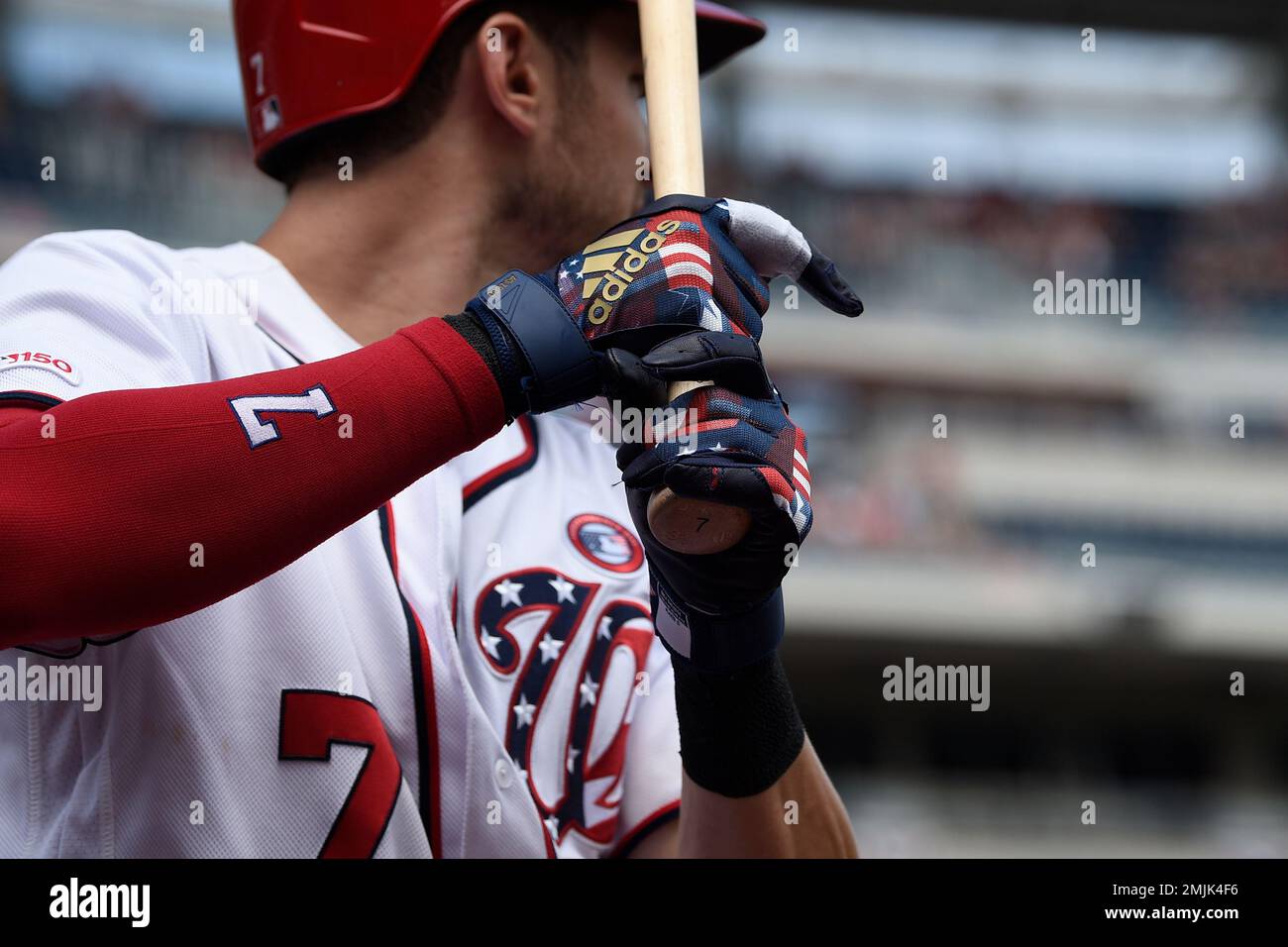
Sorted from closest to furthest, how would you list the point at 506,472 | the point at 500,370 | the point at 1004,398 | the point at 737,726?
the point at 500,370 < the point at 737,726 < the point at 506,472 < the point at 1004,398

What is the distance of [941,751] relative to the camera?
14961 mm

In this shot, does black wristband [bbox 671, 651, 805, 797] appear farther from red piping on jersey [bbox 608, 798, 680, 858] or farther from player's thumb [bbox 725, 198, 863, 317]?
player's thumb [bbox 725, 198, 863, 317]

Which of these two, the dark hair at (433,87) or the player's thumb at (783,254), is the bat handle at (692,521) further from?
the dark hair at (433,87)

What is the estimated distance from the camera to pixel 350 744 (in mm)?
1791

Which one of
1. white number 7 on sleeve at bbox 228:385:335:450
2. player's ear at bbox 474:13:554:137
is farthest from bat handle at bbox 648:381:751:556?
player's ear at bbox 474:13:554:137

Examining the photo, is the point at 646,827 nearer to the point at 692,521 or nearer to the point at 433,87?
the point at 692,521

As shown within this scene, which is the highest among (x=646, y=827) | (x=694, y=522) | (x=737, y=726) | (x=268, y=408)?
(x=268, y=408)

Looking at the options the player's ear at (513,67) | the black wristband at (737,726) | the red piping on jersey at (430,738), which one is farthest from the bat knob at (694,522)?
the player's ear at (513,67)

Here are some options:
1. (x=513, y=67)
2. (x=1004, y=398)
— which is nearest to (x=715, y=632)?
(x=513, y=67)

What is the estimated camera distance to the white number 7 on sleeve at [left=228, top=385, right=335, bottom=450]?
1.52 meters

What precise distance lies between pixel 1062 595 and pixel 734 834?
13.0 metres

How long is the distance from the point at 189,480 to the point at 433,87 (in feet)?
3.10

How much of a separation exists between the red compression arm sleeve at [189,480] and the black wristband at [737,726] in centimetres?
49

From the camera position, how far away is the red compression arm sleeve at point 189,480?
57.2 inches
